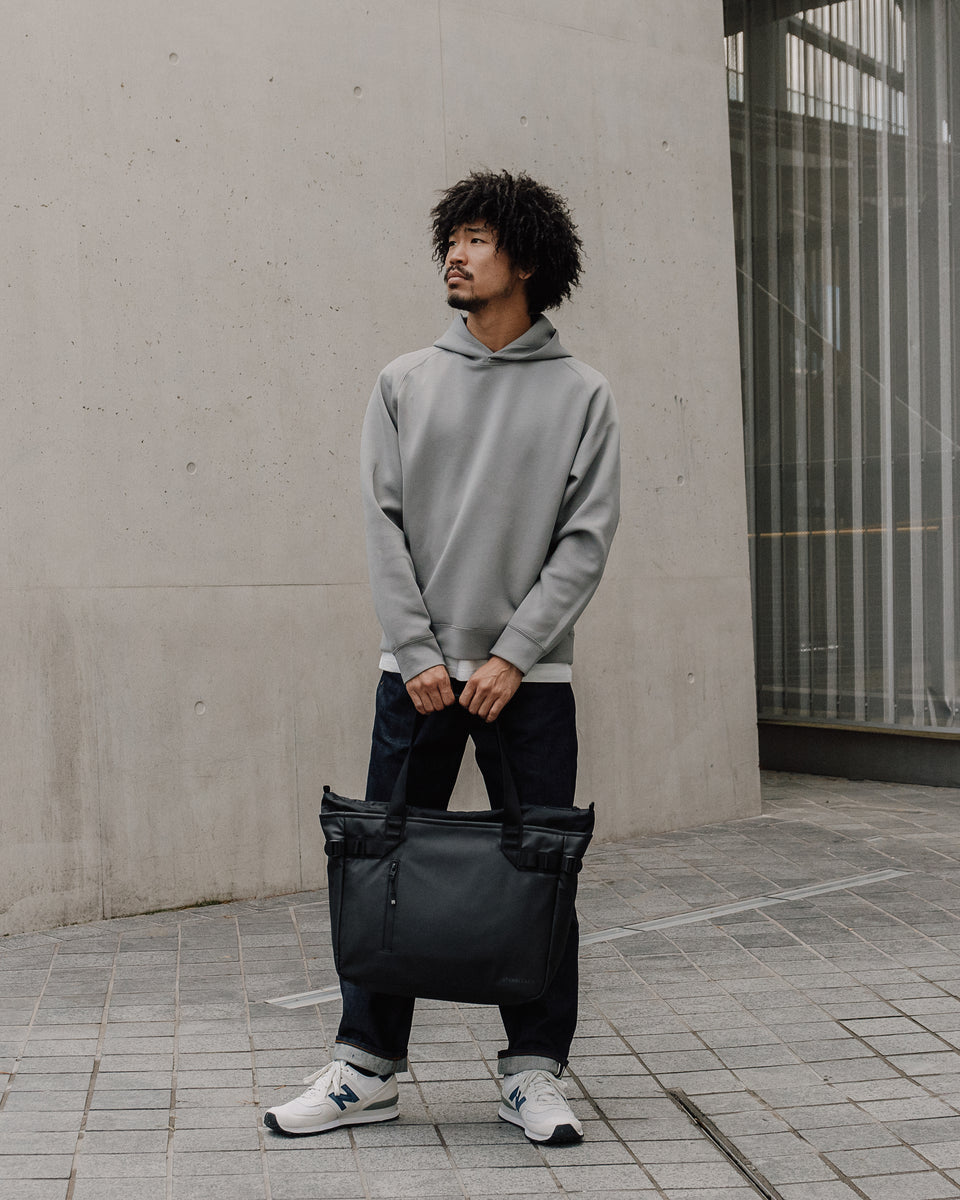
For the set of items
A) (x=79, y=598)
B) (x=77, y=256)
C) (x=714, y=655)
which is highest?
(x=77, y=256)

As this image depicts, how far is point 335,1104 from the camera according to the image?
2.99m

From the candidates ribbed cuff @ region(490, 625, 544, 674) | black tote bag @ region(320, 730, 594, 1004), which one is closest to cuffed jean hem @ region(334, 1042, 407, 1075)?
black tote bag @ region(320, 730, 594, 1004)

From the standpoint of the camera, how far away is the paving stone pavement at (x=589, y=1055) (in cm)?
278

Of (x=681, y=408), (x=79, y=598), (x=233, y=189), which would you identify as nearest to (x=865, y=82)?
(x=681, y=408)

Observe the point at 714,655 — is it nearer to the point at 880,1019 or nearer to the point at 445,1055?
the point at 880,1019

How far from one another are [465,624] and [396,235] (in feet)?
10.2

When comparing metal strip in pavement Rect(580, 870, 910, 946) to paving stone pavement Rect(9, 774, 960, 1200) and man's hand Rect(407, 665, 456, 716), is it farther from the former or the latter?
man's hand Rect(407, 665, 456, 716)

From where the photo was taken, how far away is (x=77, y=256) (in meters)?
4.95

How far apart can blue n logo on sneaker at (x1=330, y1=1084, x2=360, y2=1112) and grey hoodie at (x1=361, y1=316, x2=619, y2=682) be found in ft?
2.96

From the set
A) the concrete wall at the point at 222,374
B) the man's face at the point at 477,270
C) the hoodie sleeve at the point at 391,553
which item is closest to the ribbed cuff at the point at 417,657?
the hoodie sleeve at the point at 391,553

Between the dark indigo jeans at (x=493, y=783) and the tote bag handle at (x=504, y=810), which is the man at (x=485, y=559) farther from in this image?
the tote bag handle at (x=504, y=810)

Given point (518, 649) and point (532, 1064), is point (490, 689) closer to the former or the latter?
point (518, 649)

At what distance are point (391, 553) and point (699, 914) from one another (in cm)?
252

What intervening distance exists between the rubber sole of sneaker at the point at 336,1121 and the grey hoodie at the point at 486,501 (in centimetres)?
96
